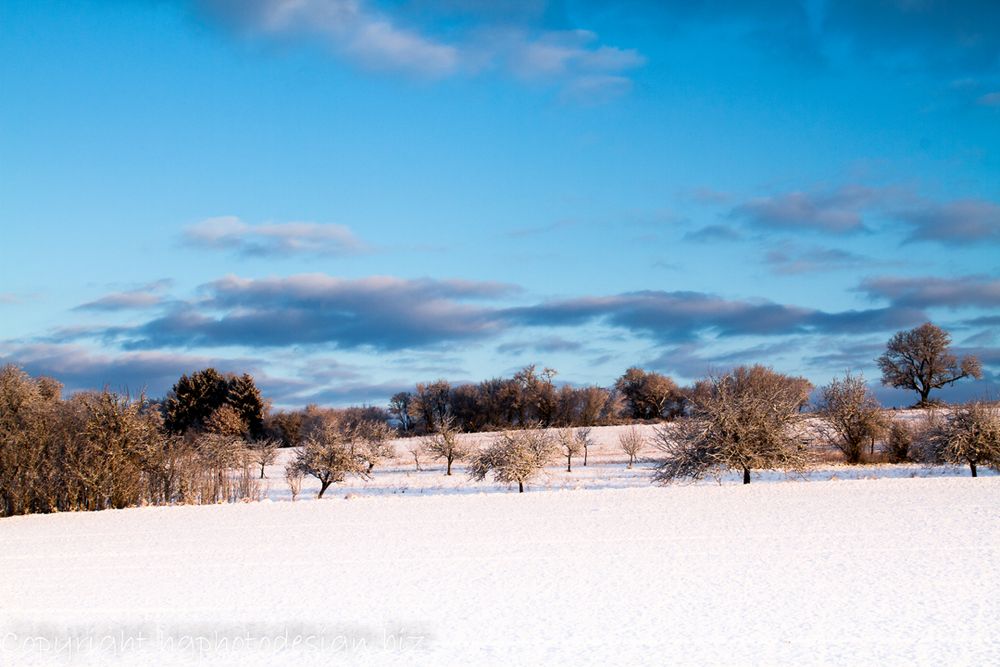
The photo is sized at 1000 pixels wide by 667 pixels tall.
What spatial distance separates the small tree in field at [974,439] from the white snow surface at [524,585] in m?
11.1

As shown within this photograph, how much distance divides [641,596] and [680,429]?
17.4 m

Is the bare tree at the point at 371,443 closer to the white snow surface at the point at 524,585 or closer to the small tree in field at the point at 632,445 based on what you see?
the small tree in field at the point at 632,445

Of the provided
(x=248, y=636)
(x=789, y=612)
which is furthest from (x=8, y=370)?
(x=789, y=612)

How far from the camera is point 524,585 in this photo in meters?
10.6

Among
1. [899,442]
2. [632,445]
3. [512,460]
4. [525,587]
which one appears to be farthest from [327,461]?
[899,442]

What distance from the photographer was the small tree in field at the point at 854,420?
38.3 m

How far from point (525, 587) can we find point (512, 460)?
20718mm

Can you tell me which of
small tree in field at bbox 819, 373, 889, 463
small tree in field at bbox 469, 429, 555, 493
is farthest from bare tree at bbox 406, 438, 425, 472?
small tree in field at bbox 819, 373, 889, 463

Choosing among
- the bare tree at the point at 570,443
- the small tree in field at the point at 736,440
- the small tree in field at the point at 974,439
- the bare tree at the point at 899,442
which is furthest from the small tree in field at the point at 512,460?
the bare tree at the point at 899,442

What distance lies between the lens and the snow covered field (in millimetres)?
8039

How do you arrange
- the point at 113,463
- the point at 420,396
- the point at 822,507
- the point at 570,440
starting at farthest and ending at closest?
the point at 420,396 < the point at 570,440 < the point at 113,463 < the point at 822,507

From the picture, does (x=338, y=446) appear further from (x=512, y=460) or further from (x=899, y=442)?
(x=899, y=442)

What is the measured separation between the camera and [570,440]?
47125 mm

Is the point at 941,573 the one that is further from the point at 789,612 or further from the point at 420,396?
the point at 420,396
